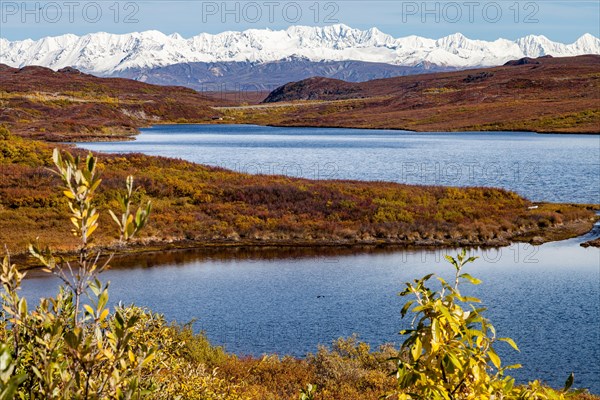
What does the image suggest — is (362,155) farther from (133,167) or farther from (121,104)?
(121,104)

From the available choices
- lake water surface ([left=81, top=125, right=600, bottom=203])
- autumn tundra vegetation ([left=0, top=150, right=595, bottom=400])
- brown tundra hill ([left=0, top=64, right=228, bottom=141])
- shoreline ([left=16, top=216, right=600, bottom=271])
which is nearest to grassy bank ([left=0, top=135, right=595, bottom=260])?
shoreline ([left=16, top=216, right=600, bottom=271])

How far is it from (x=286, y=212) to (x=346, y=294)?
17.1 m

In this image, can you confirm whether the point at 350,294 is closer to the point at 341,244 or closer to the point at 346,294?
the point at 346,294

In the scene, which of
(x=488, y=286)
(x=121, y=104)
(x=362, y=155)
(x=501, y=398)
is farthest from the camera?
(x=121, y=104)

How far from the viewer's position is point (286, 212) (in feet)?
149

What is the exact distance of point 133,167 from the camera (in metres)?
55.3

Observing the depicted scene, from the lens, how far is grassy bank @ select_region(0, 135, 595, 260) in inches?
1586

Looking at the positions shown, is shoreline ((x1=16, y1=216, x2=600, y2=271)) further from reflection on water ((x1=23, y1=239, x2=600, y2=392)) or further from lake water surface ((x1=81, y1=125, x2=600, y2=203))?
lake water surface ((x1=81, y1=125, x2=600, y2=203))

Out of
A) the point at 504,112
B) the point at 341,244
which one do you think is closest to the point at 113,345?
the point at 341,244

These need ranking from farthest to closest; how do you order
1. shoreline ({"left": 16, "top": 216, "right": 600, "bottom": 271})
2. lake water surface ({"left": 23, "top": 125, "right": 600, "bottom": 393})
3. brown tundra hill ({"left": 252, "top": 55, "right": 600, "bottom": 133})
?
brown tundra hill ({"left": 252, "top": 55, "right": 600, "bottom": 133}) < shoreline ({"left": 16, "top": 216, "right": 600, "bottom": 271}) < lake water surface ({"left": 23, "top": 125, "right": 600, "bottom": 393})

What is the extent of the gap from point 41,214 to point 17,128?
81.1 m

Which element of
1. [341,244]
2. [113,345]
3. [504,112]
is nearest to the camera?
[113,345]

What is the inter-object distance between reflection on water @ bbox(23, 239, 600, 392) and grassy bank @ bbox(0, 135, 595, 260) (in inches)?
111

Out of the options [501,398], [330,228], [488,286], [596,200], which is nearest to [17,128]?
[330,228]
